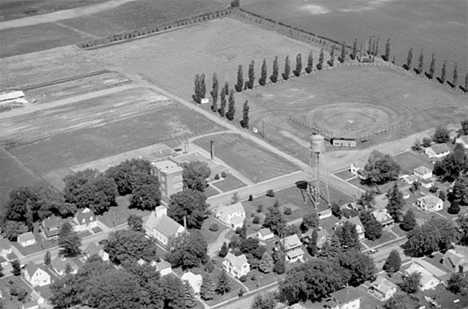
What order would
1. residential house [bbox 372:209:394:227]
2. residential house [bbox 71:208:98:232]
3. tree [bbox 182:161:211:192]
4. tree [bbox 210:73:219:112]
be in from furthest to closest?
tree [bbox 210:73:219:112] < tree [bbox 182:161:211:192] < residential house [bbox 71:208:98:232] < residential house [bbox 372:209:394:227]

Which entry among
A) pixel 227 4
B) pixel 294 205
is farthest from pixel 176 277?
pixel 227 4

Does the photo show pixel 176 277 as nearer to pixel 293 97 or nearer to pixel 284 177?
pixel 284 177

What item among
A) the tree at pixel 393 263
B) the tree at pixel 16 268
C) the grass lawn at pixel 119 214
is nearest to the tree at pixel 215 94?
the grass lawn at pixel 119 214

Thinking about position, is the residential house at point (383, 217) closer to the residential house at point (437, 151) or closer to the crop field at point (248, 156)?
the crop field at point (248, 156)

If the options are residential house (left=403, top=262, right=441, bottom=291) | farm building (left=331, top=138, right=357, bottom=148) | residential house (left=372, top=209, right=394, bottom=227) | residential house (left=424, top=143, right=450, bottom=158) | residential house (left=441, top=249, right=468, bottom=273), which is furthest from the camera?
farm building (left=331, top=138, right=357, bottom=148)

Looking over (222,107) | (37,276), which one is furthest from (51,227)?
(222,107)

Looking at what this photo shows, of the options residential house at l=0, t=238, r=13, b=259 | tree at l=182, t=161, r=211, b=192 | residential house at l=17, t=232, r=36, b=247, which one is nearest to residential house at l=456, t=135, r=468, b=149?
tree at l=182, t=161, r=211, b=192

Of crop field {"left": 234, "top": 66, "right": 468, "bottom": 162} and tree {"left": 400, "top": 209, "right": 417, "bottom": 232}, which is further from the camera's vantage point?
crop field {"left": 234, "top": 66, "right": 468, "bottom": 162}

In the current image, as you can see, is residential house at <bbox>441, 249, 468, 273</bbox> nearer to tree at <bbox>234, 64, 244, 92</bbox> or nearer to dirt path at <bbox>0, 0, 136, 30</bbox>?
tree at <bbox>234, 64, 244, 92</bbox>
